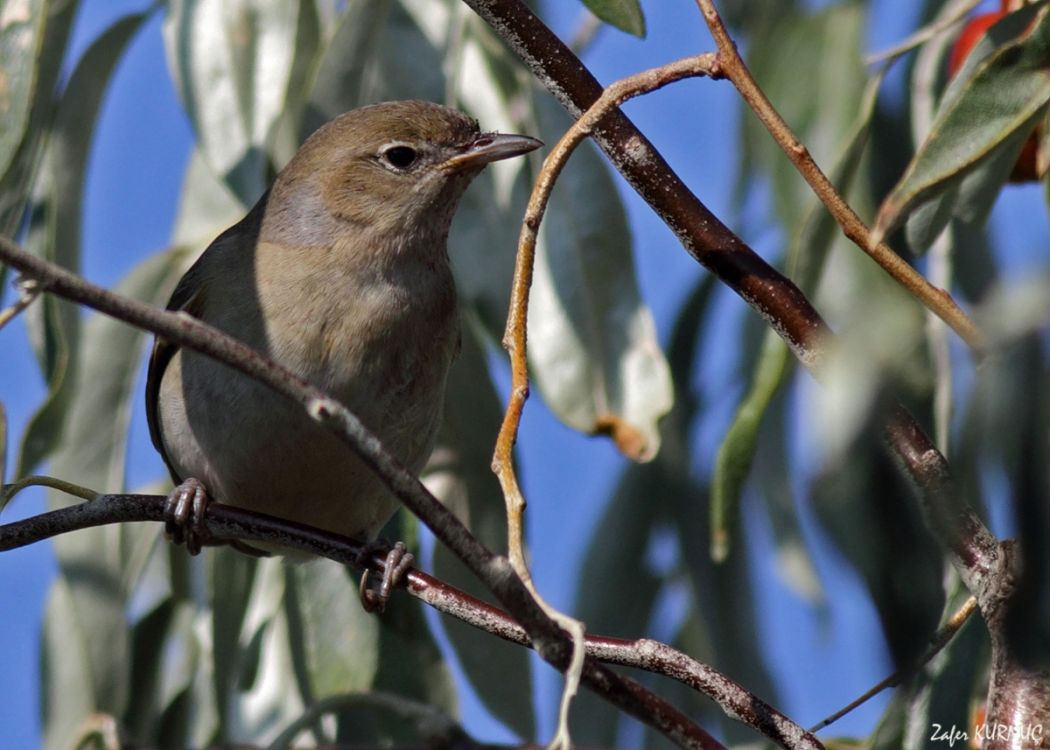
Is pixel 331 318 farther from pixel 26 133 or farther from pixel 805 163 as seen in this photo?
pixel 805 163

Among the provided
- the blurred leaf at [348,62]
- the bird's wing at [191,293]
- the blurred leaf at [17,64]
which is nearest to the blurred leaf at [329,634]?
the bird's wing at [191,293]

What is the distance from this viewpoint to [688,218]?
2062 millimetres

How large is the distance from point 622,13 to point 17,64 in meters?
1.33

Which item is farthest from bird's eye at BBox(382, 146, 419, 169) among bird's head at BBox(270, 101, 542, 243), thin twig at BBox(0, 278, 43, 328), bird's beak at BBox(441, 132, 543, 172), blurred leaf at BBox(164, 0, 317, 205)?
thin twig at BBox(0, 278, 43, 328)

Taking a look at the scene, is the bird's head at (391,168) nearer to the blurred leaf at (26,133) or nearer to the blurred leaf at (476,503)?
the blurred leaf at (476,503)

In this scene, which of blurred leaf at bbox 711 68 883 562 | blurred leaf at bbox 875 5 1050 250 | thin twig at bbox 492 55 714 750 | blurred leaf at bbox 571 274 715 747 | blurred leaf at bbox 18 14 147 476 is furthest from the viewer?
blurred leaf at bbox 571 274 715 747

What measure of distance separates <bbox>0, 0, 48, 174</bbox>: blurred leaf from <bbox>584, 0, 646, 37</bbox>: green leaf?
120cm

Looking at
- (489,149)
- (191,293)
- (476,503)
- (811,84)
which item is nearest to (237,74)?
(191,293)

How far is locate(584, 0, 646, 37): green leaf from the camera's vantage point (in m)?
2.43

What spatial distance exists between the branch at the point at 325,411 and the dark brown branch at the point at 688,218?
0.60m

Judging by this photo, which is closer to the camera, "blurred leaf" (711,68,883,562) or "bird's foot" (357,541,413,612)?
"bird's foot" (357,541,413,612)

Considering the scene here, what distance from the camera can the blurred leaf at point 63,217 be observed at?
3271 mm

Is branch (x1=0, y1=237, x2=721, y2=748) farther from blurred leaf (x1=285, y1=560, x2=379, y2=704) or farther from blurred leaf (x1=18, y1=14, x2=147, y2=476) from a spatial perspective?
blurred leaf (x1=285, y1=560, x2=379, y2=704)

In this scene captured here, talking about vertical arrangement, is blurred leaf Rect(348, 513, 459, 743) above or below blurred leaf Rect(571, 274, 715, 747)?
below
